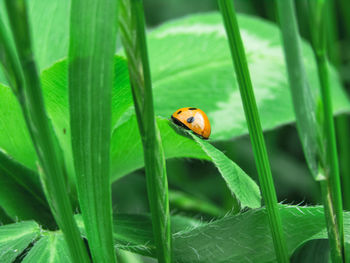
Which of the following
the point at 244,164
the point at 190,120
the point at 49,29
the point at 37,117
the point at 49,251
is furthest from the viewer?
the point at 244,164

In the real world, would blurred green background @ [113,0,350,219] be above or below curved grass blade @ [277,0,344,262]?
below

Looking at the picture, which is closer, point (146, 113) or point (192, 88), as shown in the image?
point (146, 113)

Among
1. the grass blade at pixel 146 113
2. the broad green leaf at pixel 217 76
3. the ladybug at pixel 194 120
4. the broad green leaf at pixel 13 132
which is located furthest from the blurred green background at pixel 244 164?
the grass blade at pixel 146 113

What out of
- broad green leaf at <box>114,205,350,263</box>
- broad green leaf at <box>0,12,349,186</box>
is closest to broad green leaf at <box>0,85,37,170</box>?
broad green leaf at <box>0,12,349,186</box>

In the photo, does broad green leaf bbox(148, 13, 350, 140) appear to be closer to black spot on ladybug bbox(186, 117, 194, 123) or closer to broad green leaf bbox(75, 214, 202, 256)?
black spot on ladybug bbox(186, 117, 194, 123)

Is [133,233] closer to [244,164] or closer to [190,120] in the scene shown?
[190,120]

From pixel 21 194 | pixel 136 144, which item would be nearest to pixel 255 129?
pixel 136 144

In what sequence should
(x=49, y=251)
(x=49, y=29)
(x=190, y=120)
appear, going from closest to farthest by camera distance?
1. (x=49, y=251)
2. (x=190, y=120)
3. (x=49, y=29)
